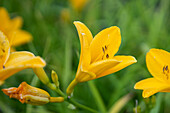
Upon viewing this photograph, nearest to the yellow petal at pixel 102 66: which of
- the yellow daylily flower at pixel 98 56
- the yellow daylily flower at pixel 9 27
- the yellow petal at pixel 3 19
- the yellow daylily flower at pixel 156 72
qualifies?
the yellow daylily flower at pixel 98 56

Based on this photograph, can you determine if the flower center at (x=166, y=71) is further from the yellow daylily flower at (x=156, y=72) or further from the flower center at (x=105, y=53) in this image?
the flower center at (x=105, y=53)

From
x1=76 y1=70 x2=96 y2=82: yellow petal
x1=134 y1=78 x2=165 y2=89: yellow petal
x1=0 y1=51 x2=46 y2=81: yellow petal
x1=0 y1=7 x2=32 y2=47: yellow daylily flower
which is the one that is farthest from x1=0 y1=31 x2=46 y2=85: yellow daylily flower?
x1=0 y1=7 x2=32 y2=47: yellow daylily flower

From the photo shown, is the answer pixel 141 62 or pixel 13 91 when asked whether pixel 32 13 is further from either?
Result: pixel 13 91

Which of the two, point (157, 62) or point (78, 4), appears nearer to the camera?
point (157, 62)

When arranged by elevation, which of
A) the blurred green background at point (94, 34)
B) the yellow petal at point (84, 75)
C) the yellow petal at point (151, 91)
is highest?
the yellow petal at point (84, 75)

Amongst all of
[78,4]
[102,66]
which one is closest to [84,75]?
[102,66]

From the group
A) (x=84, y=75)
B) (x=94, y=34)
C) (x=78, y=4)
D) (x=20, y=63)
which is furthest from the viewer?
(x=78, y=4)

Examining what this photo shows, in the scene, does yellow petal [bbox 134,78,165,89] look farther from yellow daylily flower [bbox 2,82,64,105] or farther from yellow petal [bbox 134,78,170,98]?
yellow daylily flower [bbox 2,82,64,105]

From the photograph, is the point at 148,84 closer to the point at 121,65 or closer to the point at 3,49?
the point at 121,65
